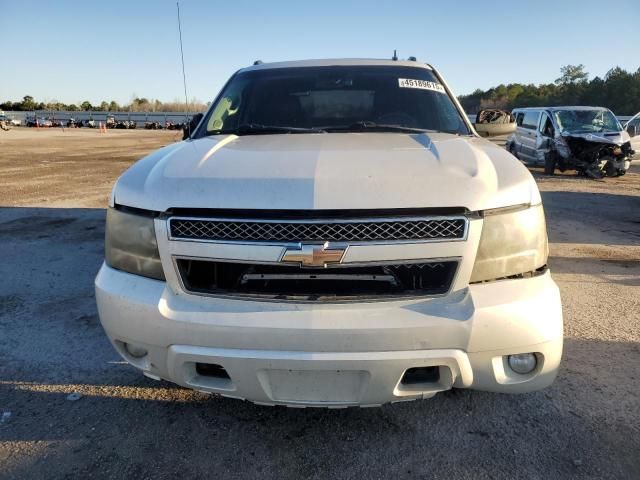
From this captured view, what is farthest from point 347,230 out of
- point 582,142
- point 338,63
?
point 582,142

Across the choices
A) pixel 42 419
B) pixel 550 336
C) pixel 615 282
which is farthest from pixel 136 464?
pixel 615 282

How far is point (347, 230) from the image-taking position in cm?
183

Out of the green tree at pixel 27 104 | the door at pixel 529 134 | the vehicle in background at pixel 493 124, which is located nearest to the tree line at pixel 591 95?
the door at pixel 529 134

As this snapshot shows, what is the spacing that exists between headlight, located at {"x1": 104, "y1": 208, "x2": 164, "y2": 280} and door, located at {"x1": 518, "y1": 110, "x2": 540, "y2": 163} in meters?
14.8

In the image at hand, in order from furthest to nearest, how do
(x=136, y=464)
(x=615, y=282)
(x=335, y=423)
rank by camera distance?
(x=615, y=282), (x=335, y=423), (x=136, y=464)

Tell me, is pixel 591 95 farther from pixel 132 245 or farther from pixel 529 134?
pixel 132 245

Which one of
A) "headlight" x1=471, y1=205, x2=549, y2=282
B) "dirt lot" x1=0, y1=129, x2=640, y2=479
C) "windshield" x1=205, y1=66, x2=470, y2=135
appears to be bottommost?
"dirt lot" x1=0, y1=129, x2=640, y2=479

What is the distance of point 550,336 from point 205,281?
Result: 1.42m

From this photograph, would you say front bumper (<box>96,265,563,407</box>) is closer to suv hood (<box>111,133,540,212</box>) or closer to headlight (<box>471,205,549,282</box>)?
headlight (<box>471,205,549,282</box>)

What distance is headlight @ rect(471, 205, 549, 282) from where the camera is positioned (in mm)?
1922

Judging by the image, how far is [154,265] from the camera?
2.02 metres

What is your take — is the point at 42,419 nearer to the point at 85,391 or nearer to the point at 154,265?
the point at 85,391

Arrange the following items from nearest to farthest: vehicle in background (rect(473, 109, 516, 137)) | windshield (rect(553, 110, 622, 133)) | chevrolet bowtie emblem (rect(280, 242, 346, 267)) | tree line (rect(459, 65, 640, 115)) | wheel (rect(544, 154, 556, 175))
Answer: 1. chevrolet bowtie emblem (rect(280, 242, 346, 267))
2. vehicle in background (rect(473, 109, 516, 137))
3. windshield (rect(553, 110, 622, 133))
4. wheel (rect(544, 154, 556, 175))
5. tree line (rect(459, 65, 640, 115))

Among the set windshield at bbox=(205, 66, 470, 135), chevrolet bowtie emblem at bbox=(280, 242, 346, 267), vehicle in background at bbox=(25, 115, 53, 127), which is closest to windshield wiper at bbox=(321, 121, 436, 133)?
windshield at bbox=(205, 66, 470, 135)
